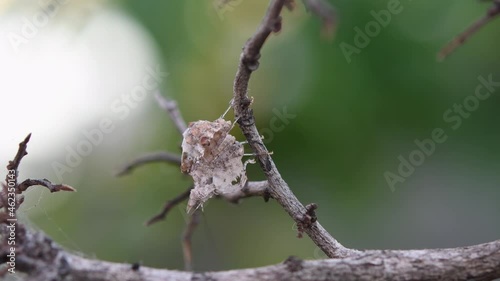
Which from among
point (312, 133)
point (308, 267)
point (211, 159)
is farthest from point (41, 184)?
point (312, 133)

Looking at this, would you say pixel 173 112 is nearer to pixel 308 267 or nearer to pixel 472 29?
pixel 308 267

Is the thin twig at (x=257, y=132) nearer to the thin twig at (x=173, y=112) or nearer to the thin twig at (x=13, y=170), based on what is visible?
the thin twig at (x=13, y=170)

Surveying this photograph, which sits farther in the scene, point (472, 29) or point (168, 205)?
point (168, 205)

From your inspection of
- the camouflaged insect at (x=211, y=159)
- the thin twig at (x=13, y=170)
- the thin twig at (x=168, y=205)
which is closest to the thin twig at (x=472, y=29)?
the camouflaged insect at (x=211, y=159)

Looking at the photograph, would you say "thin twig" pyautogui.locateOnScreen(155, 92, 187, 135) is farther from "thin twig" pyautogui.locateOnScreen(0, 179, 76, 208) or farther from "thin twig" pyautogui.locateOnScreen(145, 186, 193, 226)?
"thin twig" pyautogui.locateOnScreen(0, 179, 76, 208)

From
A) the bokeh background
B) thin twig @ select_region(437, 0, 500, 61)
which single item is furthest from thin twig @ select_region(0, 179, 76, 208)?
the bokeh background

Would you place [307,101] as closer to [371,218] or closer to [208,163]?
[371,218]

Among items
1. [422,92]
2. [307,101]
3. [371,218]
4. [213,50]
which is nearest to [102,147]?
[213,50]
